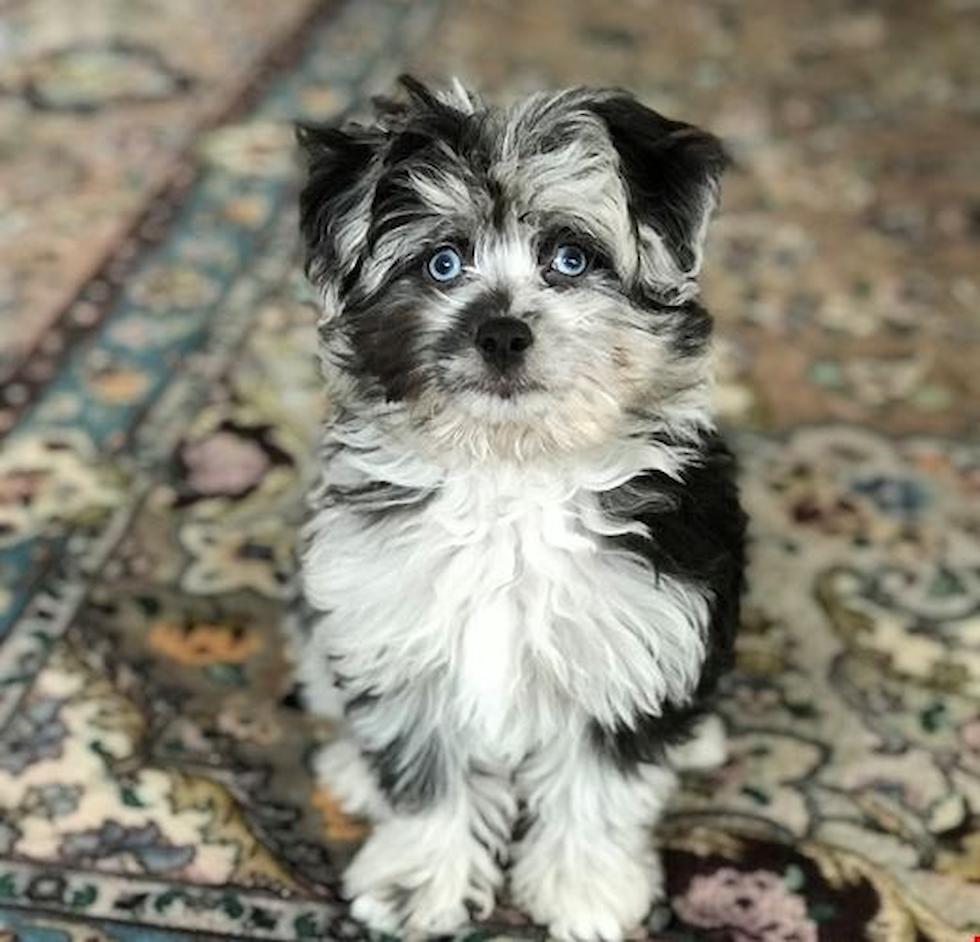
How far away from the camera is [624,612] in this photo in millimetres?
1507

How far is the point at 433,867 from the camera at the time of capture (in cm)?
167

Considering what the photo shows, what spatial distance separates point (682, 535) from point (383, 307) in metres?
0.37

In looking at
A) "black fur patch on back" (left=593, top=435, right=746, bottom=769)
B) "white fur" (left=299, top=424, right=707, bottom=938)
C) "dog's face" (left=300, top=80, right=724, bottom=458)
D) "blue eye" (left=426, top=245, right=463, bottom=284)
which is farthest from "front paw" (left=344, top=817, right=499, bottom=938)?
"blue eye" (left=426, top=245, right=463, bottom=284)

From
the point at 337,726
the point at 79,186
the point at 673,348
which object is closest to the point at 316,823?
the point at 337,726

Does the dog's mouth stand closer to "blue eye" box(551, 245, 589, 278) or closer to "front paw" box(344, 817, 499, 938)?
"blue eye" box(551, 245, 589, 278)

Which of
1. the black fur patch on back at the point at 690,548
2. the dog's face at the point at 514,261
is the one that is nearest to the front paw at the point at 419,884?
the black fur patch on back at the point at 690,548

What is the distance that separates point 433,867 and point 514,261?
26.4 inches

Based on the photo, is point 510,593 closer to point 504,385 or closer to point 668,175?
Answer: point 504,385

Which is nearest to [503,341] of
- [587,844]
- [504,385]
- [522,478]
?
[504,385]

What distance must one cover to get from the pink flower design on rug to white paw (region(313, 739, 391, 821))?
0.36 metres

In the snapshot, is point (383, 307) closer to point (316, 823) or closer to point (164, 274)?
point (316, 823)

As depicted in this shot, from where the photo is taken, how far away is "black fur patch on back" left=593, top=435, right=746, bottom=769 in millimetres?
1506

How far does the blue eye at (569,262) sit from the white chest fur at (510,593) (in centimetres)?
20

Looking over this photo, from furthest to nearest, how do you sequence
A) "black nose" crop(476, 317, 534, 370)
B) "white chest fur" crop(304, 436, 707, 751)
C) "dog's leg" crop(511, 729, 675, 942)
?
1. "dog's leg" crop(511, 729, 675, 942)
2. "white chest fur" crop(304, 436, 707, 751)
3. "black nose" crop(476, 317, 534, 370)
